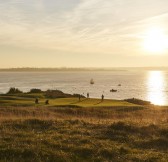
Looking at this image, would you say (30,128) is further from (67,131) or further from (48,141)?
(48,141)

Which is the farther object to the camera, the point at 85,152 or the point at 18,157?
the point at 85,152

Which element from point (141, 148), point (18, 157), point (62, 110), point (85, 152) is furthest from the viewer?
point (62, 110)

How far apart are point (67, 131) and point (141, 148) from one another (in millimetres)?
3987

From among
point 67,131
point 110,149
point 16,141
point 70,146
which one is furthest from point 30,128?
point 110,149

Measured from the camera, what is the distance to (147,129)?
1661 cm

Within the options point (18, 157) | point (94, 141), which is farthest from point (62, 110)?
point (18, 157)

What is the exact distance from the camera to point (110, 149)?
12766mm

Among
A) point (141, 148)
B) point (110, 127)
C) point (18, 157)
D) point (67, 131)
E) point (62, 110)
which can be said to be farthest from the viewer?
point (62, 110)

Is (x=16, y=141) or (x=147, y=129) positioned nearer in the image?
(x=16, y=141)

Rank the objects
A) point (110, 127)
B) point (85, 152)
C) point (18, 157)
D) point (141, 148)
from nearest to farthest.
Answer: point (18, 157)
point (85, 152)
point (141, 148)
point (110, 127)

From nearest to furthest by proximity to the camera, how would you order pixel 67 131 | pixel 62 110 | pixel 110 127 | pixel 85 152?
pixel 85 152 → pixel 67 131 → pixel 110 127 → pixel 62 110

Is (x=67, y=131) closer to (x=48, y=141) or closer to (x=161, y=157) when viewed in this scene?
(x=48, y=141)

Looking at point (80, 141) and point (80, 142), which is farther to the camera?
point (80, 141)

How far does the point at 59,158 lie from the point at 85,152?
1244mm
